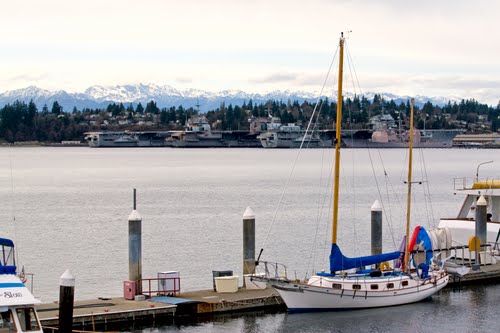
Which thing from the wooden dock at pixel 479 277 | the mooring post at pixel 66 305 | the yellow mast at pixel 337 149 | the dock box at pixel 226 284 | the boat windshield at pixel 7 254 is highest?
the yellow mast at pixel 337 149

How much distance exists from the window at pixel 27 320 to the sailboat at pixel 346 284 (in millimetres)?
11641

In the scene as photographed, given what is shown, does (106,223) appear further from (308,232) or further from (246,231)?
(246,231)

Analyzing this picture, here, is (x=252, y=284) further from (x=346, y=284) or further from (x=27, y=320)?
(x=27, y=320)

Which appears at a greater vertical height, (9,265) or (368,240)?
(9,265)

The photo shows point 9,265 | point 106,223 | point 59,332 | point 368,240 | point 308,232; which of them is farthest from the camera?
point 106,223

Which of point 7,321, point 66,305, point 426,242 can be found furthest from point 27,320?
point 426,242

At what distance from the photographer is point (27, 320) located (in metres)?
23.4

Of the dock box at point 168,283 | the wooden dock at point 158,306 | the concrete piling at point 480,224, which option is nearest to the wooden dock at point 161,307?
the wooden dock at point 158,306

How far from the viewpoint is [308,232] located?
6675 centimetres

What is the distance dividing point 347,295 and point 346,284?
0.41 meters

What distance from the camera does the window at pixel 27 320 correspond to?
76.2ft

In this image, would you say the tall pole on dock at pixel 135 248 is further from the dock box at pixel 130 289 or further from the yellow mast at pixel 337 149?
the yellow mast at pixel 337 149

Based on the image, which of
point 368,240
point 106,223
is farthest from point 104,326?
point 106,223

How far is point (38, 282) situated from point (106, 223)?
2882 cm
